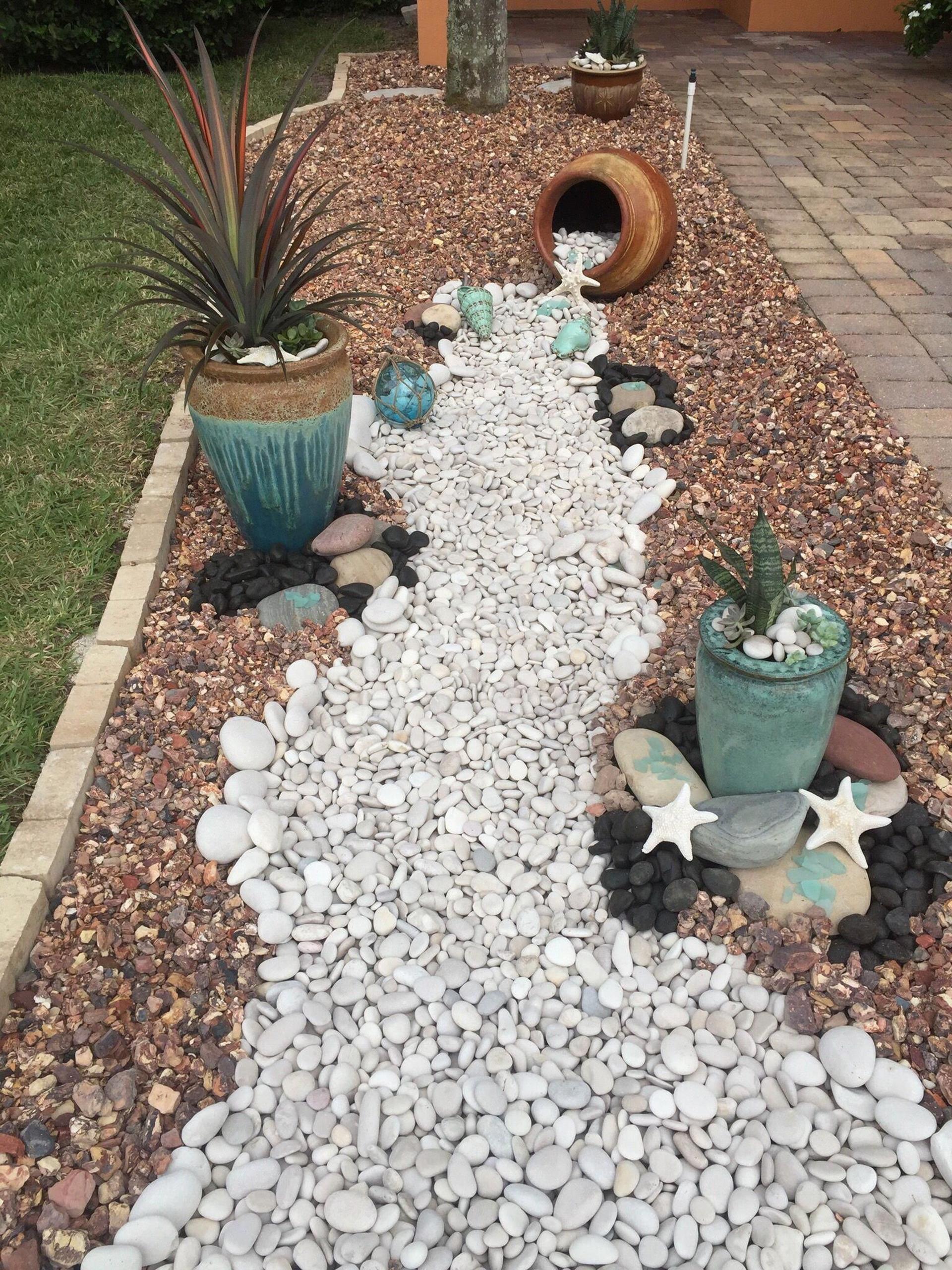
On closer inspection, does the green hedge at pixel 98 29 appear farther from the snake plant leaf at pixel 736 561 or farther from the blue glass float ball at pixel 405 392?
the snake plant leaf at pixel 736 561

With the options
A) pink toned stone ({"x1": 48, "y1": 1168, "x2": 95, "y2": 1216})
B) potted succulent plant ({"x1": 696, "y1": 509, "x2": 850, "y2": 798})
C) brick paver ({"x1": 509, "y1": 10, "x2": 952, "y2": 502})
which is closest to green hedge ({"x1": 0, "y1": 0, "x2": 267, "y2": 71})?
brick paver ({"x1": 509, "y1": 10, "x2": 952, "y2": 502})

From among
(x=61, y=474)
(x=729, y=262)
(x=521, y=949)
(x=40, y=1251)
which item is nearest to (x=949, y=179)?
(x=729, y=262)

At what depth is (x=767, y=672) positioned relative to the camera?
2105 millimetres

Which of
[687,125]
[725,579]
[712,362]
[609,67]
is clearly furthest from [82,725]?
[609,67]

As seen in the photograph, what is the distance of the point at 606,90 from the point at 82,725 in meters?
5.57

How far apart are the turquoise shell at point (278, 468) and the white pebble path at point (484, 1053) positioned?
1.44 ft

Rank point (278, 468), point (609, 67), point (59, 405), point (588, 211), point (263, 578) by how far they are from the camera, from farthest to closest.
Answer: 1. point (609, 67)
2. point (588, 211)
3. point (59, 405)
4. point (263, 578)
5. point (278, 468)

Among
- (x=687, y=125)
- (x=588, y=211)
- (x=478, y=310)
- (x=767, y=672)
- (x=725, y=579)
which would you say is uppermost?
(x=687, y=125)

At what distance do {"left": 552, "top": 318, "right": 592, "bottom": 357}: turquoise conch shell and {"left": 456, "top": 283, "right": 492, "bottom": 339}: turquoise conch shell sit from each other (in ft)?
1.04

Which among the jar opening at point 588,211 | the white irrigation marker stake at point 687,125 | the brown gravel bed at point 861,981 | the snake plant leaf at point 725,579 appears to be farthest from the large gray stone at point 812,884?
the white irrigation marker stake at point 687,125

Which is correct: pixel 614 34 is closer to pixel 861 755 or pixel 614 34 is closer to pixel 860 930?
pixel 861 755

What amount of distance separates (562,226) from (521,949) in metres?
4.19

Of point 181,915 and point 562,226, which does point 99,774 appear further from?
point 562,226

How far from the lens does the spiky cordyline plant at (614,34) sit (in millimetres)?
6188
